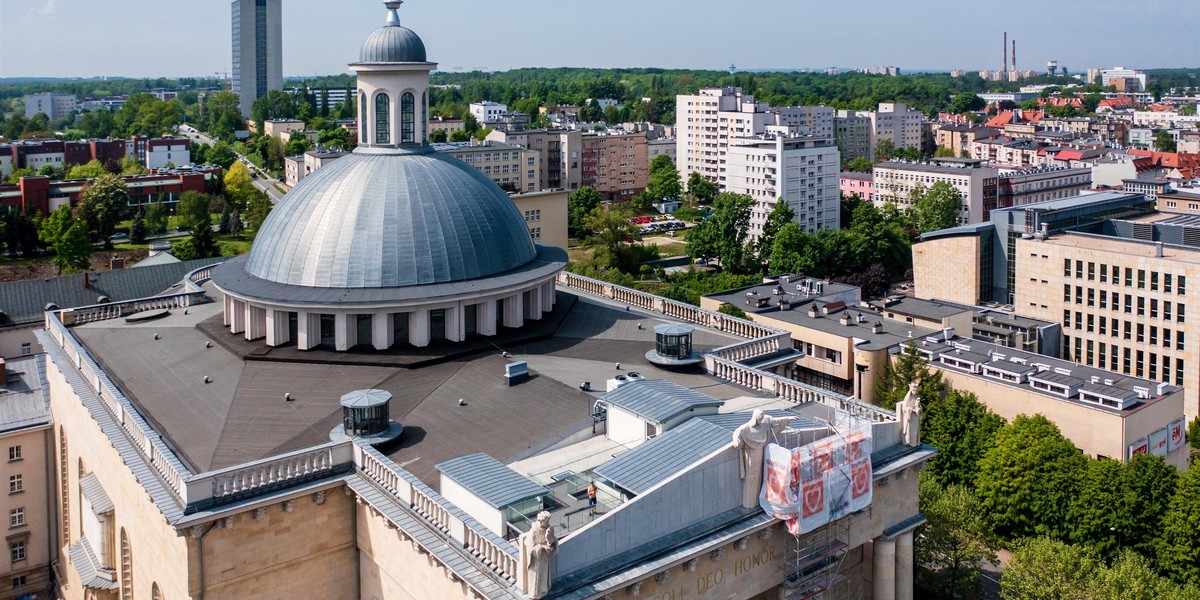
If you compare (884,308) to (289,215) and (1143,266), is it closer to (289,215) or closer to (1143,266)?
(1143,266)

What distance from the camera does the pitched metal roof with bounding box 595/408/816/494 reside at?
24750 mm

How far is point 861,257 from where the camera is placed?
364ft

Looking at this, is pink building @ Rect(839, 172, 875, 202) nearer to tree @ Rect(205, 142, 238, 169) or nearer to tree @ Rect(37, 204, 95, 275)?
tree @ Rect(37, 204, 95, 275)

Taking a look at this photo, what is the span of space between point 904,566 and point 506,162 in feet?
401

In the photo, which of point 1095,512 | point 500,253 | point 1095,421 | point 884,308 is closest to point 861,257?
point 884,308

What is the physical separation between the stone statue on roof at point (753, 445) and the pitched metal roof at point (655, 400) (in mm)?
3336

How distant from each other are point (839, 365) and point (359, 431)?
4179cm

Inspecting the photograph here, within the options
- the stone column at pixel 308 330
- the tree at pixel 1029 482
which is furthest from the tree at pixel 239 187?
the tree at pixel 1029 482

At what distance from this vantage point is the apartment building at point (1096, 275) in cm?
6881

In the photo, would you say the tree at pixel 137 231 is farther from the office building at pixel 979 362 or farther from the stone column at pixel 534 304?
the stone column at pixel 534 304

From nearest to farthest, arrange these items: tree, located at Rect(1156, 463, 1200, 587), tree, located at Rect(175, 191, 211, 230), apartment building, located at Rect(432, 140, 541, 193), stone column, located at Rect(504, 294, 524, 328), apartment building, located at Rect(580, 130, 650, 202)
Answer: stone column, located at Rect(504, 294, 524, 328), tree, located at Rect(1156, 463, 1200, 587), tree, located at Rect(175, 191, 211, 230), apartment building, located at Rect(432, 140, 541, 193), apartment building, located at Rect(580, 130, 650, 202)

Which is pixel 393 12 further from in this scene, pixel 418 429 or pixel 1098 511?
pixel 1098 511

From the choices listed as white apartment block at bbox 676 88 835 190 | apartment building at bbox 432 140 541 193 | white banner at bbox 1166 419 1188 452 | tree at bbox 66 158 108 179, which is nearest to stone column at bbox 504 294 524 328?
white banner at bbox 1166 419 1188 452

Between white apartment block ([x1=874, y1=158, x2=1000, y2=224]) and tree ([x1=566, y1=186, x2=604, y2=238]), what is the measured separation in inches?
1551
